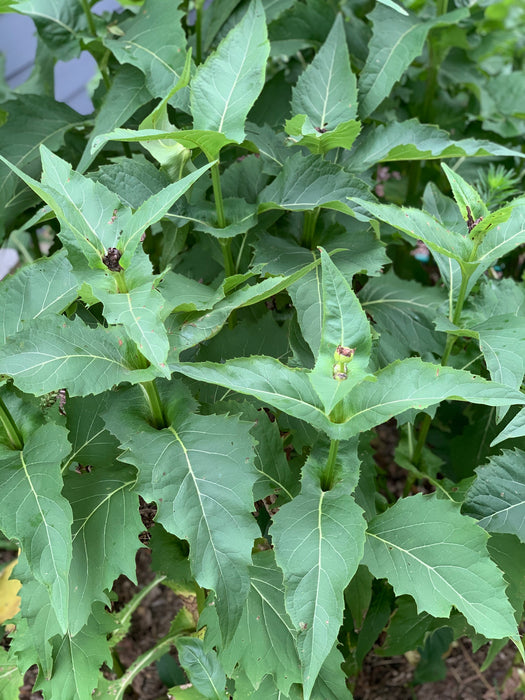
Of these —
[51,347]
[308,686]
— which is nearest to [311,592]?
[308,686]

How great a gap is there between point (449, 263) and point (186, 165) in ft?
1.47

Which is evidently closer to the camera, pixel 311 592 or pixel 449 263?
pixel 311 592

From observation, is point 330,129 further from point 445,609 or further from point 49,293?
point 445,609

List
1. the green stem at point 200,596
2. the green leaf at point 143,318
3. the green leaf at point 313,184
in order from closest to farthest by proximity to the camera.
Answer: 1. the green leaf at point 143,318
2. the green leaf at point 313,184
3. the green stem at point 200,596

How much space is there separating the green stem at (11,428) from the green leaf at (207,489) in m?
0.14

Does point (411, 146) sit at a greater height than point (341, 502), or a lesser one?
greater

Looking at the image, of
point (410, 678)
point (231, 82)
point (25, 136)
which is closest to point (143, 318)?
point (231, 82)

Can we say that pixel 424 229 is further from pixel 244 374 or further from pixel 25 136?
pixel 25 136

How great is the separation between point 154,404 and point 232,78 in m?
0.51

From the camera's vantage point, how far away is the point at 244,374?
78 centimetres

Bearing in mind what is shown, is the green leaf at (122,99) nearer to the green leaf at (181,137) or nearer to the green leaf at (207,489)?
the green leaf at (181,137)

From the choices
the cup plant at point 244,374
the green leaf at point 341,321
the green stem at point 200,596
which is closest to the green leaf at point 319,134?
the cup plant at point 244,374

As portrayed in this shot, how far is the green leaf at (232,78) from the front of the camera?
972 mm

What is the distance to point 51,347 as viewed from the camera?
0.79 meters
